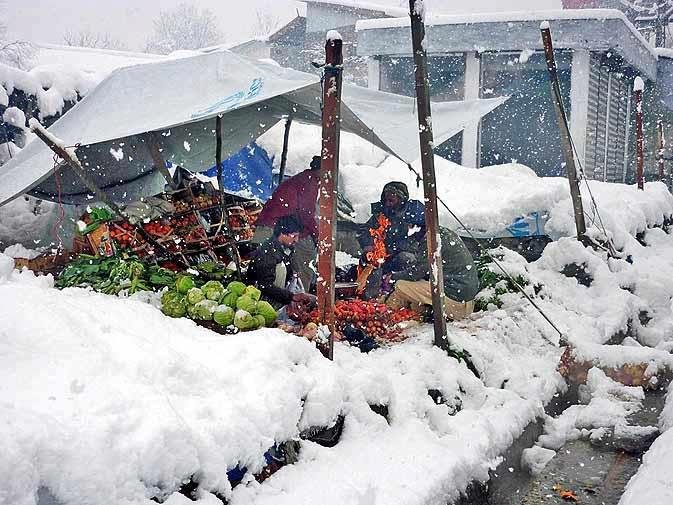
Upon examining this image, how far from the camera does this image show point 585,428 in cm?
522

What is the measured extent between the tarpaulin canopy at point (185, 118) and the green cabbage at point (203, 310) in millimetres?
1761

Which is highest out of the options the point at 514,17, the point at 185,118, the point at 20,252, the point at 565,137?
the point at 514,17

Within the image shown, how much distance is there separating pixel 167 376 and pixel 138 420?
0.46 m

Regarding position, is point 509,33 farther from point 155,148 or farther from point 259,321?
point 259,321

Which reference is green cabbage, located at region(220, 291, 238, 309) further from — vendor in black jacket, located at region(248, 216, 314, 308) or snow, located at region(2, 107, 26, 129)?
snow, located at region(2, 107, 26, 129)

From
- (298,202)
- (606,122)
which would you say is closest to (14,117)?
(298,202)

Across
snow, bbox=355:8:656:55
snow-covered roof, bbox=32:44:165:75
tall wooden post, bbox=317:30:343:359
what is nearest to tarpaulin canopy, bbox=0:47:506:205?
tall wooden post, bbox=317:30:343:359

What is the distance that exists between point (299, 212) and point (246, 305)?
273 centimetres

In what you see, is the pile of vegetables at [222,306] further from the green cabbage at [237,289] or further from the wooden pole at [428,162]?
the wooden pole at [428,162]

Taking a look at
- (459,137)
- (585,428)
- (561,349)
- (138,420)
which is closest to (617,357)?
(561,349)

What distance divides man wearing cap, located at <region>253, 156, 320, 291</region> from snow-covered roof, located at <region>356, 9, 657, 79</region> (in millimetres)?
9519

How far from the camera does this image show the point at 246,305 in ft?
15.0

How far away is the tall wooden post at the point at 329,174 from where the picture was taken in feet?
14.2

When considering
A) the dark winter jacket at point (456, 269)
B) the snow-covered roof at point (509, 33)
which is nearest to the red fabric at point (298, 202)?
the dark winter jacket at point (456, 269)
